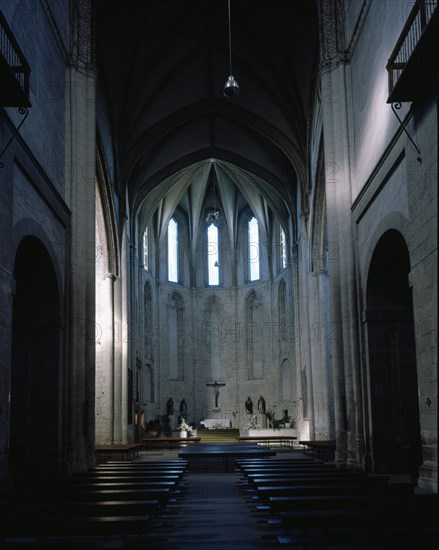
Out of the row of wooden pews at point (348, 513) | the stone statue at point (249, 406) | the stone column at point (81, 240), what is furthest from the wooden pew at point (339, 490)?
the stone statue at point (249, 406)

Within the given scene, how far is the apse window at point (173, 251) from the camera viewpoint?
4581 centimetres

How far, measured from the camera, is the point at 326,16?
20766 millimetres

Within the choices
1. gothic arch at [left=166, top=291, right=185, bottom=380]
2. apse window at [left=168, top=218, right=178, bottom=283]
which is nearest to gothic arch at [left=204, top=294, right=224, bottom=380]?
gothic arch at [left=166, top=291, right=185, bottom=380]

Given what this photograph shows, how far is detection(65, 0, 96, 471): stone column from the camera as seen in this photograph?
18.0 metres

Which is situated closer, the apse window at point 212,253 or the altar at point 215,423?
the altar at point 215,423

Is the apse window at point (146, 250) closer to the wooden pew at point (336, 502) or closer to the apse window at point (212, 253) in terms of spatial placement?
the apse window at point (212, 253)

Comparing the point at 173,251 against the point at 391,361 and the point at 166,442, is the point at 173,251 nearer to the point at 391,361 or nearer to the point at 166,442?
the point at 166,442

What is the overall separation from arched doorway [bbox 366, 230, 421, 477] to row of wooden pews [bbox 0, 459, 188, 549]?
228 inches

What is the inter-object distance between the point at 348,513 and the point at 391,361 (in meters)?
9.84

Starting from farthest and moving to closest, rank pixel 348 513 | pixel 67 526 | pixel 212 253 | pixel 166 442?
pixel 212 253, pixel 166 442, pixel 348 513, pixel 67 526

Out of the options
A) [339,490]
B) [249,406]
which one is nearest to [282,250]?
[249,406]

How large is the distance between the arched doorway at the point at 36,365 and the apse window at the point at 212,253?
96.3ft

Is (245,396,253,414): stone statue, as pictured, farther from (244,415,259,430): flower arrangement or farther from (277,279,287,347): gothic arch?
(277,279,287,347): gothic arch

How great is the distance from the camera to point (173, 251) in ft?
151
